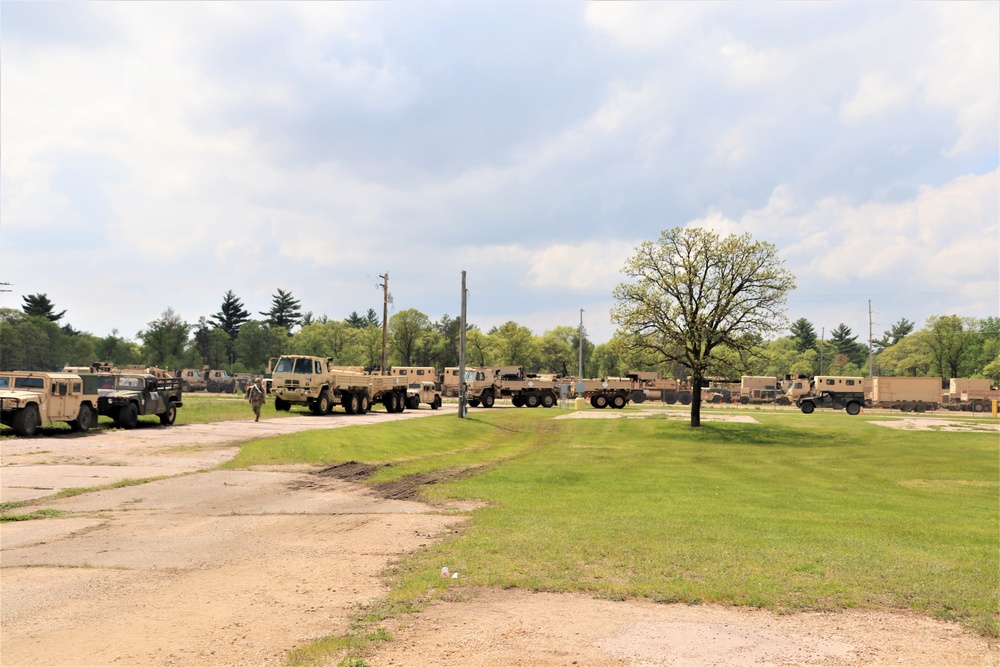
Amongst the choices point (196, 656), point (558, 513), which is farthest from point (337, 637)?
point (558, 513)

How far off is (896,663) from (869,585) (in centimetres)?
308

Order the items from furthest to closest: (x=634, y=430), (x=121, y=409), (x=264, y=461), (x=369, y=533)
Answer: (x=634, y=430) < (x=121, y=409) < (x=264, y=461) < (x=369, y=533)

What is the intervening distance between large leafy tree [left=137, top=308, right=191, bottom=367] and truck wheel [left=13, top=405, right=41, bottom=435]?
10543 centimetres

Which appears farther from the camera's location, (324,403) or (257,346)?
(257,346)

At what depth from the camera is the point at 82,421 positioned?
84.7ft

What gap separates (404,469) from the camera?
22.1 meters

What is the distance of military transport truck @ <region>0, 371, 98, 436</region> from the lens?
76.5 ft

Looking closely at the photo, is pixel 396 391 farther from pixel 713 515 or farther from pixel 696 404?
pixel 713 515

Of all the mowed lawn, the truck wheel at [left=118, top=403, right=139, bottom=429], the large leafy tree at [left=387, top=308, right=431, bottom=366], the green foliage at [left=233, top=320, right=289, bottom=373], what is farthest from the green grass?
the green foliage at [left=233, top=320, right=289, bottom=373]

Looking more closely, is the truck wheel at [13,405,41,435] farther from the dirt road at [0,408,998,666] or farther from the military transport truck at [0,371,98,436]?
the dirt road at [0,408,998,666]

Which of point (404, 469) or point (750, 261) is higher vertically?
point (750, 261)

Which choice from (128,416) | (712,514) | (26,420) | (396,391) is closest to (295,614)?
(712,514)

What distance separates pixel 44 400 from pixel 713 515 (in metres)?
21.6

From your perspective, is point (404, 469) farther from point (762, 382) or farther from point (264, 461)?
point (762, 382)
